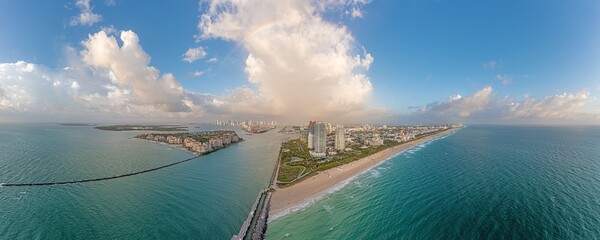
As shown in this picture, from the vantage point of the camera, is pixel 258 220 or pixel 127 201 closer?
pixel 258 220

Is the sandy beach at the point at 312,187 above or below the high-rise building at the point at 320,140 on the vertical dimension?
below

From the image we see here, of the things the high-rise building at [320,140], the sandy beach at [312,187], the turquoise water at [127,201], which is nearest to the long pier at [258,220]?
the sandy beach at [312,187]

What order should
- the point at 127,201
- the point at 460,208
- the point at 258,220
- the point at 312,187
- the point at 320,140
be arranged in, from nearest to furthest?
the point at 258,220 < the point at 460,208 < the point at 127,201 < the point at 312,187 < the point at 320,140

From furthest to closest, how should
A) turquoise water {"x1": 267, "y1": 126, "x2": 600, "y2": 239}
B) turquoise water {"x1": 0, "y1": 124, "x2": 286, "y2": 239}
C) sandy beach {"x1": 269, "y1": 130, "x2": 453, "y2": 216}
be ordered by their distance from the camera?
1. sandy beach {"x1": 269, "y1": 130, "x2": 453, "y2": 216}
2. turquoise water {"x1": 0, "y1": 124, "x2": 286, "y2": 239}
3. turquoise water {"x1": 267, "y1": 126, "x2": 600, "y2": 239}

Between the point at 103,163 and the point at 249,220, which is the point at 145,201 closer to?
the point at 249,220

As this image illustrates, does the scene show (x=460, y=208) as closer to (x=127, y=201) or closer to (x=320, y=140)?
(x=127, y=201)

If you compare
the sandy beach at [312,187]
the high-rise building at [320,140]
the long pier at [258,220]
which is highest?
the high-rise building at [320,140]

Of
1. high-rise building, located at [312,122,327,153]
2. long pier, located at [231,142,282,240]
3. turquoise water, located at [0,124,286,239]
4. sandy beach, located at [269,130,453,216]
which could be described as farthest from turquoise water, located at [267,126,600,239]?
high-rise building, located at [312,122,327,153]

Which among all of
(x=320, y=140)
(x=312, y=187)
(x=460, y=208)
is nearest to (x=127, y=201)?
(x=312, y=187)

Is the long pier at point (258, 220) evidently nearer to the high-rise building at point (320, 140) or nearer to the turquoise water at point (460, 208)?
the turquoise water at point (460, 208)

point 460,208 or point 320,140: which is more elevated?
point 320,140

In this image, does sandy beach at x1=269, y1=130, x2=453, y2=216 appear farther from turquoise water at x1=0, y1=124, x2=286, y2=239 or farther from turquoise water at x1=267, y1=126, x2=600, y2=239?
turquoise water at x1=0, y1=124, x2=286, y2=239

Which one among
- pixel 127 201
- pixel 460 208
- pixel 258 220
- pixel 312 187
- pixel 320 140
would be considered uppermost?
pixel 320 140
